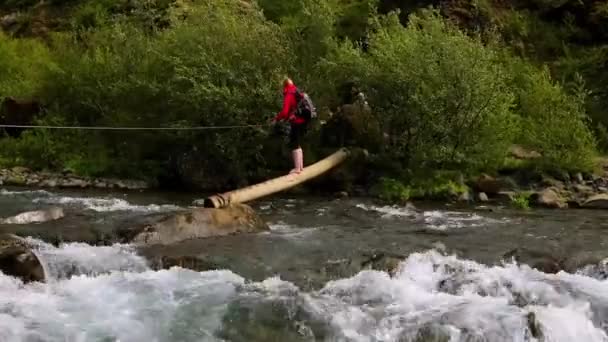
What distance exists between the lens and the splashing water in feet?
36.0

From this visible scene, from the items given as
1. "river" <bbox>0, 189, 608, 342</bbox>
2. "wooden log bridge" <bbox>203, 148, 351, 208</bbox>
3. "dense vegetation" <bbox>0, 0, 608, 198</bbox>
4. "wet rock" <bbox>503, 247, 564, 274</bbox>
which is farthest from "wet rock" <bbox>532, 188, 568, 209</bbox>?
"wet rock" <bbox>503, 247, 564, 274</bbox>

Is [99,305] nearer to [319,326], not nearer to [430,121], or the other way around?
[319,326]

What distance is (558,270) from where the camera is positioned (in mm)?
13672

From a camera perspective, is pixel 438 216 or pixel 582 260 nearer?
pixel 582 260

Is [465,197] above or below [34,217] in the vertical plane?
below

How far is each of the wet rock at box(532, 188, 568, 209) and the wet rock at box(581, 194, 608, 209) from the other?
1.76 ft

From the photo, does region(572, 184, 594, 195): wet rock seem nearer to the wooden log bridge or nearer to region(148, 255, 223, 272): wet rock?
the wooden log bridge

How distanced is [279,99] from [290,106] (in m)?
4.95

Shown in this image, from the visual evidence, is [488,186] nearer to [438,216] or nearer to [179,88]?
[438,216]

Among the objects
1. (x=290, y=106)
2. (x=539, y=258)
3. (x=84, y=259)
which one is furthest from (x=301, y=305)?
(x=290, y=106)

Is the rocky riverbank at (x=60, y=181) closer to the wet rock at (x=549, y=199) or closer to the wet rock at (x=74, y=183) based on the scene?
the wet rock at (x=74, y=183)

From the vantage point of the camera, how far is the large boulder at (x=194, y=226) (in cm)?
1491

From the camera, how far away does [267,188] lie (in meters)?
17.6

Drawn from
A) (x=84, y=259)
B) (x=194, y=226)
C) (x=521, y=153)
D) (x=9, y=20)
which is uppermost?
(x=9, y=20)
